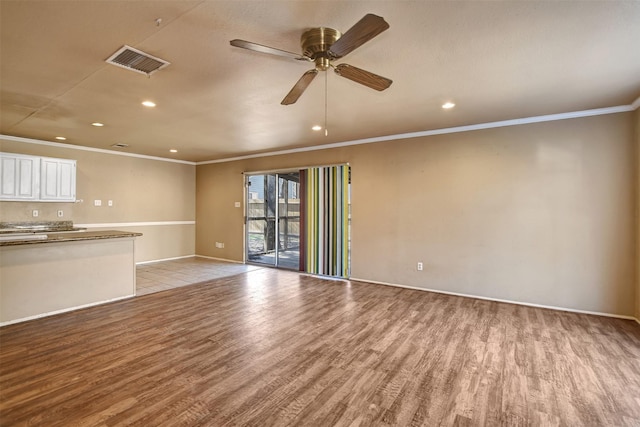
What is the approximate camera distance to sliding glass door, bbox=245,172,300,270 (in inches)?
262

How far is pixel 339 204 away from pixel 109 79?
3804 millimetres

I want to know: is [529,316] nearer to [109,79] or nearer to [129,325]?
[129,325]

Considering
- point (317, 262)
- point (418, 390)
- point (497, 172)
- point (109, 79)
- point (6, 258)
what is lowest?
point (418, 390)

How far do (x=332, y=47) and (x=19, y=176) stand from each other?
595 centimetres

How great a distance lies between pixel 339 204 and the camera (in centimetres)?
556

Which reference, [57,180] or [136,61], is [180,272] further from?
[136,61]


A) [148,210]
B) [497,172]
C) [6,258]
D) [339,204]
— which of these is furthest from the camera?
[148,210]

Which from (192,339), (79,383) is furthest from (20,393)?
(192,339)

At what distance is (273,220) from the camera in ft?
23.6

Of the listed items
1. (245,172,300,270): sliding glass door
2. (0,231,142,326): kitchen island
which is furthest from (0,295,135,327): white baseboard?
(245,172,300,270): sliding glass door

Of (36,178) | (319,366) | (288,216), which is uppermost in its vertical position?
(36,178)

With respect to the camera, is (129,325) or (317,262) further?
(317,262)

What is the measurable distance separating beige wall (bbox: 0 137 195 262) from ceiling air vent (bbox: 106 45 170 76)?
4450 mm

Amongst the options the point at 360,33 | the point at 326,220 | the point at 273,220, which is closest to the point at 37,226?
the point at 273,220
